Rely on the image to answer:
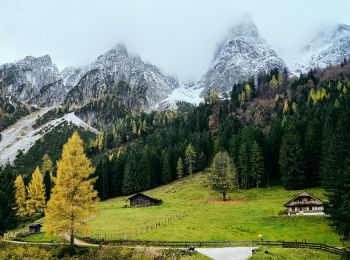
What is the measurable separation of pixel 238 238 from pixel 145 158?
8172cm

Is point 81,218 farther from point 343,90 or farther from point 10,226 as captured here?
point 343,90

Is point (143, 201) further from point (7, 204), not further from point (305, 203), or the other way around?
point (305, 203)

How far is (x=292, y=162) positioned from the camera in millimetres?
97688

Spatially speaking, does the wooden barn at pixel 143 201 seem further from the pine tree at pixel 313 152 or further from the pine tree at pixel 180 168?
the pine tree at pixel 313 152

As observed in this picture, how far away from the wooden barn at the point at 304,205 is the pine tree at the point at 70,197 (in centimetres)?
3949

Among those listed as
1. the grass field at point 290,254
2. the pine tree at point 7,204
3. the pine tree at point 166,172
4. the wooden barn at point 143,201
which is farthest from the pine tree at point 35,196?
the grass field at point 290,254

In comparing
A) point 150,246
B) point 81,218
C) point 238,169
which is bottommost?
point 150,246

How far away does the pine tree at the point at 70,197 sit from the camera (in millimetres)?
45031

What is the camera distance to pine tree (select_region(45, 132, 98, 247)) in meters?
45.0

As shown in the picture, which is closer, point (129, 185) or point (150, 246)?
point (150, 246)

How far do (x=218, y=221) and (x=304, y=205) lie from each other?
17.1 m

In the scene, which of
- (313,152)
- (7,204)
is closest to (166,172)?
(313,152)

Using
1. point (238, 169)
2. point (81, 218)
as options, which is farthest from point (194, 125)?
point (81, 218)

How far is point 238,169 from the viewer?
113 meters
